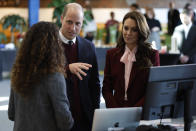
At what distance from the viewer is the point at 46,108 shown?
2352mm

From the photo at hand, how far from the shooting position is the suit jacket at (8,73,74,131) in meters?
2.31

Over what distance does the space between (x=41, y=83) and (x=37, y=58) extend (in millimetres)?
149

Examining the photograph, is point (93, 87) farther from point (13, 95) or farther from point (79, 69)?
point (13, 95)

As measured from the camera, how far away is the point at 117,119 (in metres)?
2.29

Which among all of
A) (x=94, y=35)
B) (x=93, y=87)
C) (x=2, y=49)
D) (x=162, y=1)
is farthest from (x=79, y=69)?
(x=162, y=1)

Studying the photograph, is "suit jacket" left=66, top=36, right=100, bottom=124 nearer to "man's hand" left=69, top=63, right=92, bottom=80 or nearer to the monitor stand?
"man's hand" left=69, top=63, right=92, bottom=80

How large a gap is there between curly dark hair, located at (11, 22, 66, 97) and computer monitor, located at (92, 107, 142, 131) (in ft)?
1.22

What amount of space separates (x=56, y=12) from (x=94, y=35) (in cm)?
168

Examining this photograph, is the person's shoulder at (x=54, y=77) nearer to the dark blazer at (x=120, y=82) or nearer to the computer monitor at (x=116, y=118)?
the computer monitor at (x=116, y=118)

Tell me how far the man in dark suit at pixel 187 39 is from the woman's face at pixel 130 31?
382 centimetres

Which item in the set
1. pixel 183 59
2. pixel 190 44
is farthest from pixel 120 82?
pixel 190 44

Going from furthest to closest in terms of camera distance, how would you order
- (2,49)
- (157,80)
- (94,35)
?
(94,35) < (2,49) < (157,80)

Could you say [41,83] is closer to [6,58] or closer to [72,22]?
[72,22]

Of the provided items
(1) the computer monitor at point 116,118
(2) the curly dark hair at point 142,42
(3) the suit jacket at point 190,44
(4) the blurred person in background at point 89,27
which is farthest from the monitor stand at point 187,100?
(4) the blurred person in background at point 89,27
